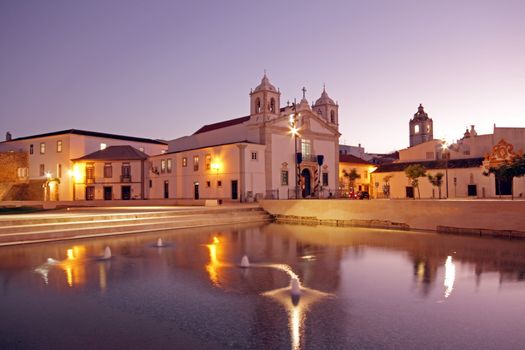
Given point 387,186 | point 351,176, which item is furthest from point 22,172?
point 387,186

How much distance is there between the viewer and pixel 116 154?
51219 mm

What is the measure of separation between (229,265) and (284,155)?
102 ft

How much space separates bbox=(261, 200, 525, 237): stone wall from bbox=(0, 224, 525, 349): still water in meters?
2.95

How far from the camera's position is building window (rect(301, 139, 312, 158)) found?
45.4m

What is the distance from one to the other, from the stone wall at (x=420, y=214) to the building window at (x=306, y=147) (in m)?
16.3

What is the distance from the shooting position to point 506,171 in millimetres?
25219

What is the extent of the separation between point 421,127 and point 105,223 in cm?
7949

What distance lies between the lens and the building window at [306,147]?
1786 inches

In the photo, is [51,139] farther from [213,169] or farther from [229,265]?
[229,265]

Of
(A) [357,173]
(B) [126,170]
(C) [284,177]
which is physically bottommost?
(C) [284,177]

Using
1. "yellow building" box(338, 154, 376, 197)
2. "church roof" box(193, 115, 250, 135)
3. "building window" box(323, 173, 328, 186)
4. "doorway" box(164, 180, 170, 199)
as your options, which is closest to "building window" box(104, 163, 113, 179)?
"doorway" box(164, 180, 170, 199)

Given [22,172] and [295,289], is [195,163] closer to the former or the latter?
[22,172]

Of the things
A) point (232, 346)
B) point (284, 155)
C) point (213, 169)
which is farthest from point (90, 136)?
point (232, 346)

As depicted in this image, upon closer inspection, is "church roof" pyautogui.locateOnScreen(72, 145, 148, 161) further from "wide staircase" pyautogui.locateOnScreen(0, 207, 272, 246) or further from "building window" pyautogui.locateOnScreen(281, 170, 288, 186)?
"wide staircase" pyautogui.locateOnScreen(0, 207, 272, 246)
